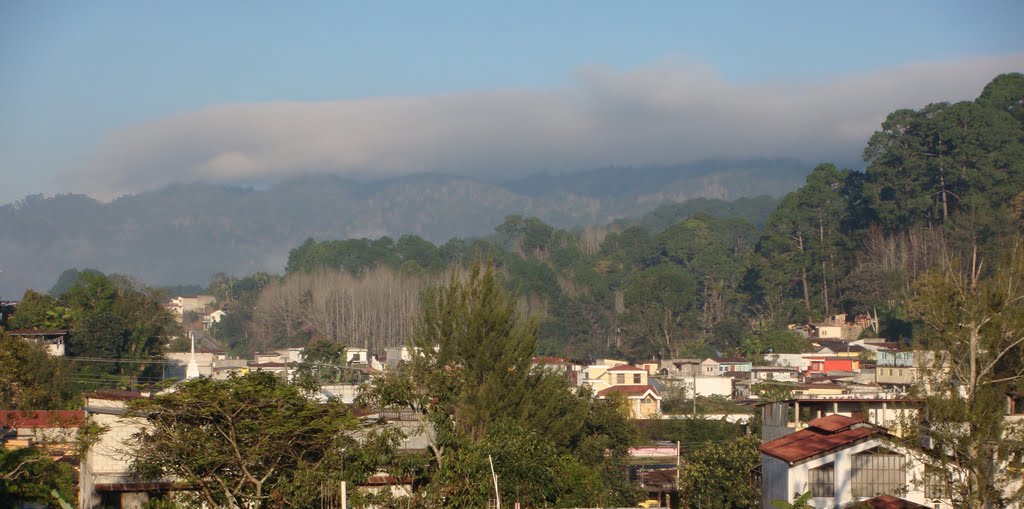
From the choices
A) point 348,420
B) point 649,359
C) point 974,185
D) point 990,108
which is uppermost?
point 990,108

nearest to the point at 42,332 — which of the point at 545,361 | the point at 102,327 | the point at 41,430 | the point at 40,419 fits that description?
the point at 102,327

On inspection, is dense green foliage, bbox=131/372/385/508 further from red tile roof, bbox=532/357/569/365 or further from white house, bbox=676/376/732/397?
white house, bbox=676/376/732/397

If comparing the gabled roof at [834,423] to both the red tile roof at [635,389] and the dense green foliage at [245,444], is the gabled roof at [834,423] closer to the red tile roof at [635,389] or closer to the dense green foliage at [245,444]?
the dense green foliage at [245,444]

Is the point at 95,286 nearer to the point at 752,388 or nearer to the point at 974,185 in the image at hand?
the point at 752,388

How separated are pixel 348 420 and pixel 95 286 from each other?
2249 inches

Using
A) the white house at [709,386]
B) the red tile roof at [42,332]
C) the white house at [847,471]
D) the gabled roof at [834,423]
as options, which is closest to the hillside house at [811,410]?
the gabled roof at [834,423]

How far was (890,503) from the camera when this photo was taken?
2433 centimetres

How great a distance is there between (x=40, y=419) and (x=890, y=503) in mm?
18911

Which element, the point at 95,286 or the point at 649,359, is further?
the point at 649,359

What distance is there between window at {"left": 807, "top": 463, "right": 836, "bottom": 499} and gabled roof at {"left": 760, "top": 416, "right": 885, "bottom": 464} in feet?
1.24

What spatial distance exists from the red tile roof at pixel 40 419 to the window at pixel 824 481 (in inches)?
572

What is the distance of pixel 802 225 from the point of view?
114m

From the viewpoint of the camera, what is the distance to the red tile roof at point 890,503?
24047 millimetres

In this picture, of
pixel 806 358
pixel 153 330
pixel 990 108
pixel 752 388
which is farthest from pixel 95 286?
pixel 990 108
